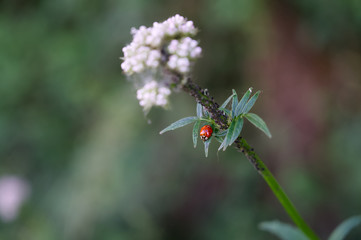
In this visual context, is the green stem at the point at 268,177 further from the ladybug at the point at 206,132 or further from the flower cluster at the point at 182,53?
the flower cluster at the point at 182,53

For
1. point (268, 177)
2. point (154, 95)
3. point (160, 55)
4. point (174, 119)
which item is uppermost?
point (174, 119)

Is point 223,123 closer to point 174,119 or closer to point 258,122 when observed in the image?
point 258,122

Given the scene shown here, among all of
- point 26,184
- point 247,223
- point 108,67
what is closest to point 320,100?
point 247,223

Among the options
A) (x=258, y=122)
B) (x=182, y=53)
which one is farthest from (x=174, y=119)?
(x=182, y=53)

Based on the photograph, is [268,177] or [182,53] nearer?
[182,53]

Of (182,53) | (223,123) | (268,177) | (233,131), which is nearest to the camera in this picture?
(182,53)

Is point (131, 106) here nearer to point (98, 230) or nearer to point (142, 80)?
point (98, 230)

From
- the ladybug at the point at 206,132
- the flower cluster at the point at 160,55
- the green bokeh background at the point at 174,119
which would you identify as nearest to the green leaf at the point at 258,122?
the ladybug at the point at 206,132
